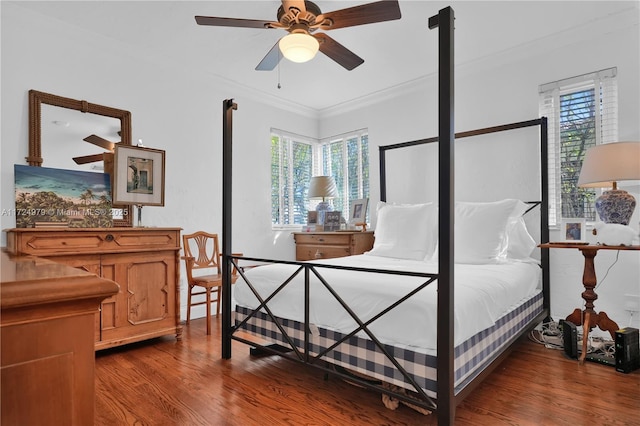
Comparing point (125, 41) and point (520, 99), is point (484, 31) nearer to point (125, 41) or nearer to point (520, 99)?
point (520, 99)

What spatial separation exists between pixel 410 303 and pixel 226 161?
1721 millimetres

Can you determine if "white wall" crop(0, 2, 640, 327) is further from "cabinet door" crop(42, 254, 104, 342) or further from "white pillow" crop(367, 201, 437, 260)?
"white pillow" crop(367, 201, 437, 260)

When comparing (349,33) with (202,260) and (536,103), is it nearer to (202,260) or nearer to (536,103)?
(536,103)

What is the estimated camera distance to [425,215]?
3.33 meters

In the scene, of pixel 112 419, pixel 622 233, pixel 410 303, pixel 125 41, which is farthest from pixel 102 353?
pixel 622 233

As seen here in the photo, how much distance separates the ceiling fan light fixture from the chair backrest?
225 cm

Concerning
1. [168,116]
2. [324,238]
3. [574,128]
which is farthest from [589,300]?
[168,116]

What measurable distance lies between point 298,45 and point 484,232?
6.58 ft

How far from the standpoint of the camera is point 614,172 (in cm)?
251

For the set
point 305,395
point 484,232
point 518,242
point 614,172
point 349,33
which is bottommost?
point 305,395

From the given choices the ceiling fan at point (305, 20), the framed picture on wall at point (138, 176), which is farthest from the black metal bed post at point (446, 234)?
the framed picture on wall at point (138, 176)

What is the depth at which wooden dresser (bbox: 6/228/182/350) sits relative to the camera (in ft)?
8.55

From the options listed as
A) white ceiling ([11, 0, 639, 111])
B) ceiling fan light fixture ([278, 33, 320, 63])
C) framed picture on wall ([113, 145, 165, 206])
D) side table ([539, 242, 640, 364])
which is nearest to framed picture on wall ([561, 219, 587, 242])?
side table ([539, 242, 640, 364])

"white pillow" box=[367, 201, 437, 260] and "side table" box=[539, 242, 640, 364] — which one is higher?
"white pillow" box=[367, 201, 437, 260]
